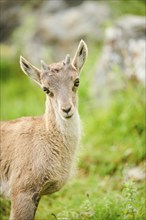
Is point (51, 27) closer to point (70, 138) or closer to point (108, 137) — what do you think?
point (108, 137)

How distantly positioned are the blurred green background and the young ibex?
0.54 metres

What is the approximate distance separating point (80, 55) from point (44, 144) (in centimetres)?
125

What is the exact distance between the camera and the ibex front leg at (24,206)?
6.54 m

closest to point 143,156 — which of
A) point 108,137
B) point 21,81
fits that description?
point 108,137

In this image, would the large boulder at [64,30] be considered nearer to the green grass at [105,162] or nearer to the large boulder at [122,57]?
the green grass at [105,162]

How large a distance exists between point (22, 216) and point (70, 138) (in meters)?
1.14

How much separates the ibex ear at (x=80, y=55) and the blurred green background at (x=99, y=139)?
3.84 ft

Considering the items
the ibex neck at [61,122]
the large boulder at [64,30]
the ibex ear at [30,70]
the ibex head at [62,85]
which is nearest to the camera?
the ibex head at [62,85]

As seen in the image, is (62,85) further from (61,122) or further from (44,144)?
(44,144)

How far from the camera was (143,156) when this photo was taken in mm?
9297

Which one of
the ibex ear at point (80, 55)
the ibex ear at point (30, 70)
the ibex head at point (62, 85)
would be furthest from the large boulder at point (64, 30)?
the ibex head at point (62, 85)

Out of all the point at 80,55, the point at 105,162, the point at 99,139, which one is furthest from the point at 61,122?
the point at 99,139

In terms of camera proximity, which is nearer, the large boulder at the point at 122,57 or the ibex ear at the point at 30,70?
the ibex ear at the point at 30,70

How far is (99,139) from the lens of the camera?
10477 millimetres
